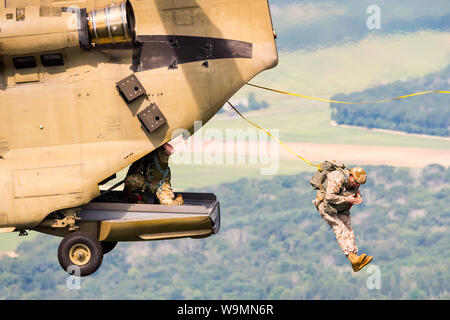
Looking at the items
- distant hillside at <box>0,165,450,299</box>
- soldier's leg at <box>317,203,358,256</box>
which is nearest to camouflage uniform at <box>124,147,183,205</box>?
soldier's leg at <box>317,203,358,256</box>

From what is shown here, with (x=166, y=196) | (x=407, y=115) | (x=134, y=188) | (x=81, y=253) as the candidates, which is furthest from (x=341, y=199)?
(x=407, y=115)

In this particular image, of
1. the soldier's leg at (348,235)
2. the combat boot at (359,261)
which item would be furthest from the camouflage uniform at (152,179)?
the combat boot at (359,261)

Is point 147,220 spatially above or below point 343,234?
above

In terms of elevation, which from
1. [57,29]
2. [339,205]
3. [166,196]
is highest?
[57,29]

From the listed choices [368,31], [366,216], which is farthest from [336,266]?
[368,31]

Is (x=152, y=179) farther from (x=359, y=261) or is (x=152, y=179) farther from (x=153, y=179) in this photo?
(x=359, y=261)

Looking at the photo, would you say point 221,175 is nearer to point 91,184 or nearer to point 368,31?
point 368,31

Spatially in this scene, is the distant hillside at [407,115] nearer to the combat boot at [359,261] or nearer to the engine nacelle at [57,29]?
the combat boot at [359,261]
